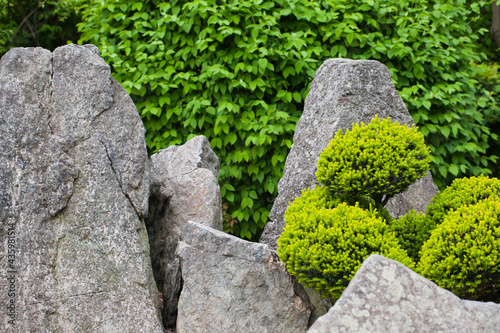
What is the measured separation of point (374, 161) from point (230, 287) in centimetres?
146

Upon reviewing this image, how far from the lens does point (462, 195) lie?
367 centimetres

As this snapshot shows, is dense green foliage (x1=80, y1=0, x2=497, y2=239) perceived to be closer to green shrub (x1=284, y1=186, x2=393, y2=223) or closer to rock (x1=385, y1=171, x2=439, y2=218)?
rock (x1=385, y1=171, x2=439, y2=218)

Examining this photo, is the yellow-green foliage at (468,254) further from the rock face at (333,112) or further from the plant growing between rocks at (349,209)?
the rock face at (333,112)

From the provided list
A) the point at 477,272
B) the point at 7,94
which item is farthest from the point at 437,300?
the point at 7,94

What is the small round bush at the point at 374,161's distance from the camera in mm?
3484

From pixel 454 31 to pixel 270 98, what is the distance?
9.09 feet

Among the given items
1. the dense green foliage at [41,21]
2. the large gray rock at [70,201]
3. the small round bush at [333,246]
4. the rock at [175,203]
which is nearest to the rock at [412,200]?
the small round bush at [333,246]

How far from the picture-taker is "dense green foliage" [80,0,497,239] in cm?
544

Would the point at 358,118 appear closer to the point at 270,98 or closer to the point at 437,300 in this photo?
the point at 270,98

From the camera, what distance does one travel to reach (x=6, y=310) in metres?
3.63

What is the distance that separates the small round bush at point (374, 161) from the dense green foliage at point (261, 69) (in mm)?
1644

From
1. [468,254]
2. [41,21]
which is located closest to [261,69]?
Result: [468,254]

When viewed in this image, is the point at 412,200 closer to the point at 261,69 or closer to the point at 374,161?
the point at 374,161

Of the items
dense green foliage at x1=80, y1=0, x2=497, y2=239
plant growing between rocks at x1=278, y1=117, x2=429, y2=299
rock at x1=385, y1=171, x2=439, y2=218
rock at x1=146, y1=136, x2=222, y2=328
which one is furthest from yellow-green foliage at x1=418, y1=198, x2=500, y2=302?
dense green foliage at x1=80, y1=0, x2=497, y2=239
